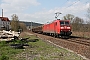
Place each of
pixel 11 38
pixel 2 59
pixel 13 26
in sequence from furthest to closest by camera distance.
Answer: pixel 13 26 → pixel 11 38 → pixel 2 59

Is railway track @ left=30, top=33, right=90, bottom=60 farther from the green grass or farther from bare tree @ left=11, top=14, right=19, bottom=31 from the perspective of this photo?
bare tree @ left=11, top=14, right=19, bottom=31

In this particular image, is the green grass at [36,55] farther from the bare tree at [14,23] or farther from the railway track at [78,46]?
the bare tree at [14,23]

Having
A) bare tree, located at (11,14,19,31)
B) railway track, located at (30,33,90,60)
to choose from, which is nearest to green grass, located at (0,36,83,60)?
railway track, located at (30,33,90,60)

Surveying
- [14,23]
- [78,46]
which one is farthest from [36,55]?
[14,23]

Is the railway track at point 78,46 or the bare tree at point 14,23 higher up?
the bare tree at point 14,23

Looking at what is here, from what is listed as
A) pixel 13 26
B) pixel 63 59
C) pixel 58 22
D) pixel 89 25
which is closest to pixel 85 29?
pixel 89 25

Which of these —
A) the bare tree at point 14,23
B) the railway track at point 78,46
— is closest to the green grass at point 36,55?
the railway track at point 78,46

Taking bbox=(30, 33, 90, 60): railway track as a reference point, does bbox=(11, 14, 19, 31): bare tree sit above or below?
above

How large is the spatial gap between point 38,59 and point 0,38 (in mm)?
11595

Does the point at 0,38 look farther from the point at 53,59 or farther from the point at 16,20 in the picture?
the point at 16,20

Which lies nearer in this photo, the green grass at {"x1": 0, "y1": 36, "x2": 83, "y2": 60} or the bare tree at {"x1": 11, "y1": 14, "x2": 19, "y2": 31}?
the green grass at {"x1": 0, "y1": 36, "x2": 83, "y2": 60}

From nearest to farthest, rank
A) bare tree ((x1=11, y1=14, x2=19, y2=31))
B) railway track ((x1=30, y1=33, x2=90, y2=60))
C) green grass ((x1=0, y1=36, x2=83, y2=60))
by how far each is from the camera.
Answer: green grass ((x1=0, y1=36, x2=83, y2=60)), railway track ((x1=30, y1=33, x2=90, y2=60)), bare tree ((x1=11, y1=14, x2=19, y2=31))

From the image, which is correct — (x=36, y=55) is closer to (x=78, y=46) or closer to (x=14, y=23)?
(x=78, y=46)

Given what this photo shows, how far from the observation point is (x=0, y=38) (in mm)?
19328
